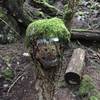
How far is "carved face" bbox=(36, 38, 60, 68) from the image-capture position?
117 inches

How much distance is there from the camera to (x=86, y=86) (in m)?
4.56

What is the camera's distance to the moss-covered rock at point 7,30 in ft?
18.5

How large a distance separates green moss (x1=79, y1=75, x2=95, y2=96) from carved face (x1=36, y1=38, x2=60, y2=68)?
5.44ft

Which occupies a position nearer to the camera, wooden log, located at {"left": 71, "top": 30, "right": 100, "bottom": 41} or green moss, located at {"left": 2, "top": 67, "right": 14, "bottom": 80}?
green moss, located at {"left": 2, "top": 67, "right": 14, "bottom": 80}

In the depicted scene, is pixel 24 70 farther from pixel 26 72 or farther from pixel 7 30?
pixel 7 30

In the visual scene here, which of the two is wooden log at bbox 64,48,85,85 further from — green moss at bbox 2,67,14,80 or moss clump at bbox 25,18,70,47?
moss clump at bbox 25,18,70,47

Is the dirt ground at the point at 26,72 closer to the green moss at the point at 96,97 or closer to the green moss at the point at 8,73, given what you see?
the green moss at the point at 8,73

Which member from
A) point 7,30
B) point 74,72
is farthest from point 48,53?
point 7,30

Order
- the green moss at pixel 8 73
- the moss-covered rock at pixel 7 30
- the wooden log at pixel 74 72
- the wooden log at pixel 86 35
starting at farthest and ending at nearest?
the wooden log at pixel 86 35, the moss-covered rock at pixel 7 30, the green moss at pixel 8 73, the wooden log at pixel 74 72

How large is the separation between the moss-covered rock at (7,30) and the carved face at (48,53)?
2.69 metres

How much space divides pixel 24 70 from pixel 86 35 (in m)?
1.99

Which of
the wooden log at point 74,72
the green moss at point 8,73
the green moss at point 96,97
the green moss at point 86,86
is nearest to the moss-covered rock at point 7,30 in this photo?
the green moss at point 8,73

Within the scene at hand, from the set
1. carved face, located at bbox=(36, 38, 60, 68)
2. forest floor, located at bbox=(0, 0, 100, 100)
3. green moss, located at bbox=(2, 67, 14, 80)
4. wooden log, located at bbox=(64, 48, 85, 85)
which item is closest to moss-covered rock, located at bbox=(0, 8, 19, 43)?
forest floor, located at bbox=(0, 0, 100, 100)

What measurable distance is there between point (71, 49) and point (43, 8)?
206cm
